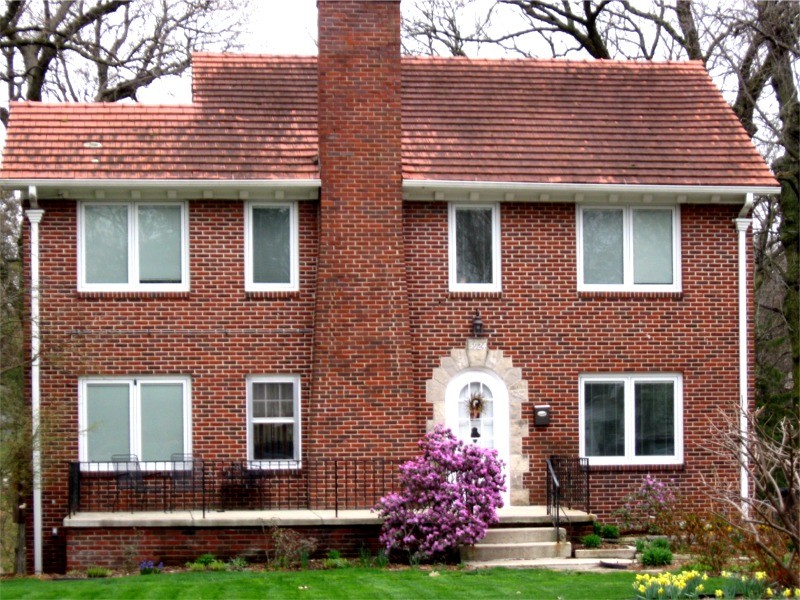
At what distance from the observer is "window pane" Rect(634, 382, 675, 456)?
20.2 metres

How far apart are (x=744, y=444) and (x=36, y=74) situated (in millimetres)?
20000

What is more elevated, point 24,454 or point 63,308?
point 63,308

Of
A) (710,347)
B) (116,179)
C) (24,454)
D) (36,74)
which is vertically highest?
(36,74)

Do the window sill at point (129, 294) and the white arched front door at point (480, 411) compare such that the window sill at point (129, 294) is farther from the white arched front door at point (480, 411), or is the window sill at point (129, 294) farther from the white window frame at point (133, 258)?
the white arched front door at point (480, 411)

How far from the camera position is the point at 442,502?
16938mm

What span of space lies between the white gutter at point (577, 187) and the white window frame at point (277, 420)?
11.5 ft

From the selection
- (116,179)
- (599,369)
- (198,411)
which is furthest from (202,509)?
(599,369)

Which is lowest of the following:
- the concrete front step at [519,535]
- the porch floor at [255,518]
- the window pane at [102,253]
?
the concrete front step at [519,535]

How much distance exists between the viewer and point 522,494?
19672 millimetres

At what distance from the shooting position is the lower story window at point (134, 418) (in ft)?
63.1

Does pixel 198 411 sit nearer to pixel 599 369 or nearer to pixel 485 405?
pixel 485 405

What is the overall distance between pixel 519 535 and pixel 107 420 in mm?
6456

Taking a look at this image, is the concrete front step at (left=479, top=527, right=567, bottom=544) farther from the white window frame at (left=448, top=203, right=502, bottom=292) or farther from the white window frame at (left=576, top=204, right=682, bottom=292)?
the white window frame at (left=576, top=204, right=682, bottom=292)

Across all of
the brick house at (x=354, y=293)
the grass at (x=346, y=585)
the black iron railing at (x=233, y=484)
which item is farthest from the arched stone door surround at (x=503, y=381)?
the grass at (x=346, y=585)
